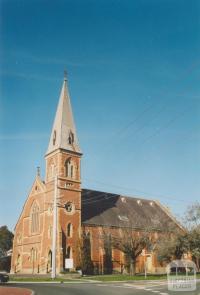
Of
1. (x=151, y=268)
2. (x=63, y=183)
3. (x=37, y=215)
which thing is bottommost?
(x=151, y=268)

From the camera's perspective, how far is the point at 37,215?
5600 centimetres

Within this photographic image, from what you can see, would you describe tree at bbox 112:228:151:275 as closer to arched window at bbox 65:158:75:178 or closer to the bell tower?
the bell tower

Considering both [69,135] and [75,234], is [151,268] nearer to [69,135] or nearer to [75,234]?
[75,234]

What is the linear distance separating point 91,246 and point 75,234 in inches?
134

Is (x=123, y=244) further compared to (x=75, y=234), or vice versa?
(x=75, y=234)

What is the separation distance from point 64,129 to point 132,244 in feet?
70.1

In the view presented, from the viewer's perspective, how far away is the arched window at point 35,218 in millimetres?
55281

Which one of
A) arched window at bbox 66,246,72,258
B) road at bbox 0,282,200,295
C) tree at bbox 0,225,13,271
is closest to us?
road at bbox 0,282,200,295

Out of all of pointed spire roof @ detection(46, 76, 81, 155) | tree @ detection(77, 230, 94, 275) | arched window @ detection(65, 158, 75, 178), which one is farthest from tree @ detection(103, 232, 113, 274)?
pointed spire roof @ detection(46, 76, 81, 155)

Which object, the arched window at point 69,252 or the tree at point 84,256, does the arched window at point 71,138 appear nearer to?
the tree at point 84,256

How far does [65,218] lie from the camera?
51.3 m

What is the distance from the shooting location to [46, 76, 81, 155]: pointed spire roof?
55.6m

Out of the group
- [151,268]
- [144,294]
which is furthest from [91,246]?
[144,294]

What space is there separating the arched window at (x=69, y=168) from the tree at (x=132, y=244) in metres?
12.2
